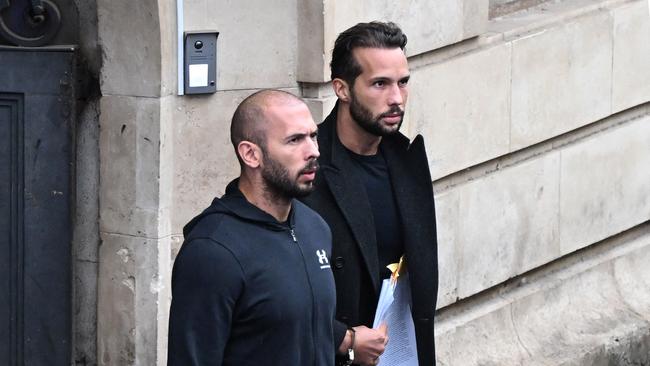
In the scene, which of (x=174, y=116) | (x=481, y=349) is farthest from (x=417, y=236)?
(x=481, y=349)

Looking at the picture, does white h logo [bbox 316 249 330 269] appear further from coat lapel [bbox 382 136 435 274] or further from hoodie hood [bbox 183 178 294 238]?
coat lapel [bbox 382 136 435 274]

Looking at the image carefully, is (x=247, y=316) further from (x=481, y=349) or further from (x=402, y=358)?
(x=481, y=349)

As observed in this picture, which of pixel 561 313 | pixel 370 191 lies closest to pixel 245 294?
pixel 370 191

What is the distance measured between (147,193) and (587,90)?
304cm

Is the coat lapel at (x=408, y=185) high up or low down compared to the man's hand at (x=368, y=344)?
up

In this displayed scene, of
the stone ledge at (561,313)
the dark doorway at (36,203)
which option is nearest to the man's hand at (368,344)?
the dark doorway at (36,203)

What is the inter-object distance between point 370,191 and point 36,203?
1804mm

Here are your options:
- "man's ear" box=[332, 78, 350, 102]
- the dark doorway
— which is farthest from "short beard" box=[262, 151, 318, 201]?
the dark doorway

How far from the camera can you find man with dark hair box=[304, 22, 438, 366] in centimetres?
560

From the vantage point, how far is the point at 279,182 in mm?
4953

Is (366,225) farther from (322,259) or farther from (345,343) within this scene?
(322,259)

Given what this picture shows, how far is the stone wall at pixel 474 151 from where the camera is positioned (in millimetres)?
6766

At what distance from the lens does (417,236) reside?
573 centimetres

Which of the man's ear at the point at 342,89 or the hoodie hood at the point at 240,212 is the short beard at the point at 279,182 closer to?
the hoodie hood at the point at 240,212
